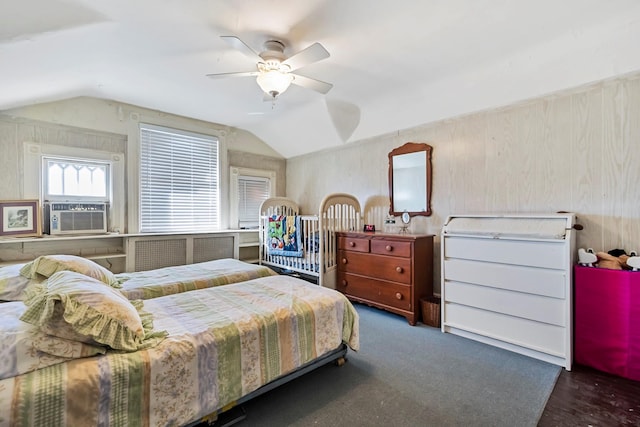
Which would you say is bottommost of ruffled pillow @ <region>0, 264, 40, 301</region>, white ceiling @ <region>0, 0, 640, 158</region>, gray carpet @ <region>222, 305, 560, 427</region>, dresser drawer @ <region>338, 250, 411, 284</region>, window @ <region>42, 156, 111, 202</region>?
gray carpet @ <region>222, 305, 560, 427</region>

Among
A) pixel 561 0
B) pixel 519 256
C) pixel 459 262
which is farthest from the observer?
pixel 459 262

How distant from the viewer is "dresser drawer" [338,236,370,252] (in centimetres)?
346

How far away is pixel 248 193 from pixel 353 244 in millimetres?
2364

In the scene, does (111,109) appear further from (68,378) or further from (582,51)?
(582,51)

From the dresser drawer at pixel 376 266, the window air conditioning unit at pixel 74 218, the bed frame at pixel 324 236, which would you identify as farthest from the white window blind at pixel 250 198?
the dresser drawer at pixel 376 266

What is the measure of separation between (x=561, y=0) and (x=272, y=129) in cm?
381

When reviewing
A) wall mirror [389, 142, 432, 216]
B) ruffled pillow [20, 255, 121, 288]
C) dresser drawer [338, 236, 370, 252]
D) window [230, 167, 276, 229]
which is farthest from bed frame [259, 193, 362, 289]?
ruffled pillow [20, 255, 121, 288]

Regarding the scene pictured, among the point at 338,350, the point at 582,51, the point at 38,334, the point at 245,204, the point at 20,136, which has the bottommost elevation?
the point at 338,350

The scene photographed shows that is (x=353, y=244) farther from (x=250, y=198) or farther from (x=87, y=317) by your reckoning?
(x=87, y=317)

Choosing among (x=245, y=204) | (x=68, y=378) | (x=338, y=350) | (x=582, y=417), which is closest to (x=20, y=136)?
(x=245, y=204)

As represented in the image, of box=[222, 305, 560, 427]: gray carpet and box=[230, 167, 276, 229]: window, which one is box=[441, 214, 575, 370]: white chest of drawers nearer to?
box=[222, 305, 560, 427]: gray carpet

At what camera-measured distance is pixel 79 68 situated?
101 inches

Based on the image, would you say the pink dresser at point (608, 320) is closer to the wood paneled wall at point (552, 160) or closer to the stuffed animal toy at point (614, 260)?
the stuffed animal toy at point (614, 260)

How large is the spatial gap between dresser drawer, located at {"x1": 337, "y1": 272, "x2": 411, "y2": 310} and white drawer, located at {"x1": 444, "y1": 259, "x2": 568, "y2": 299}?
1.64ft
